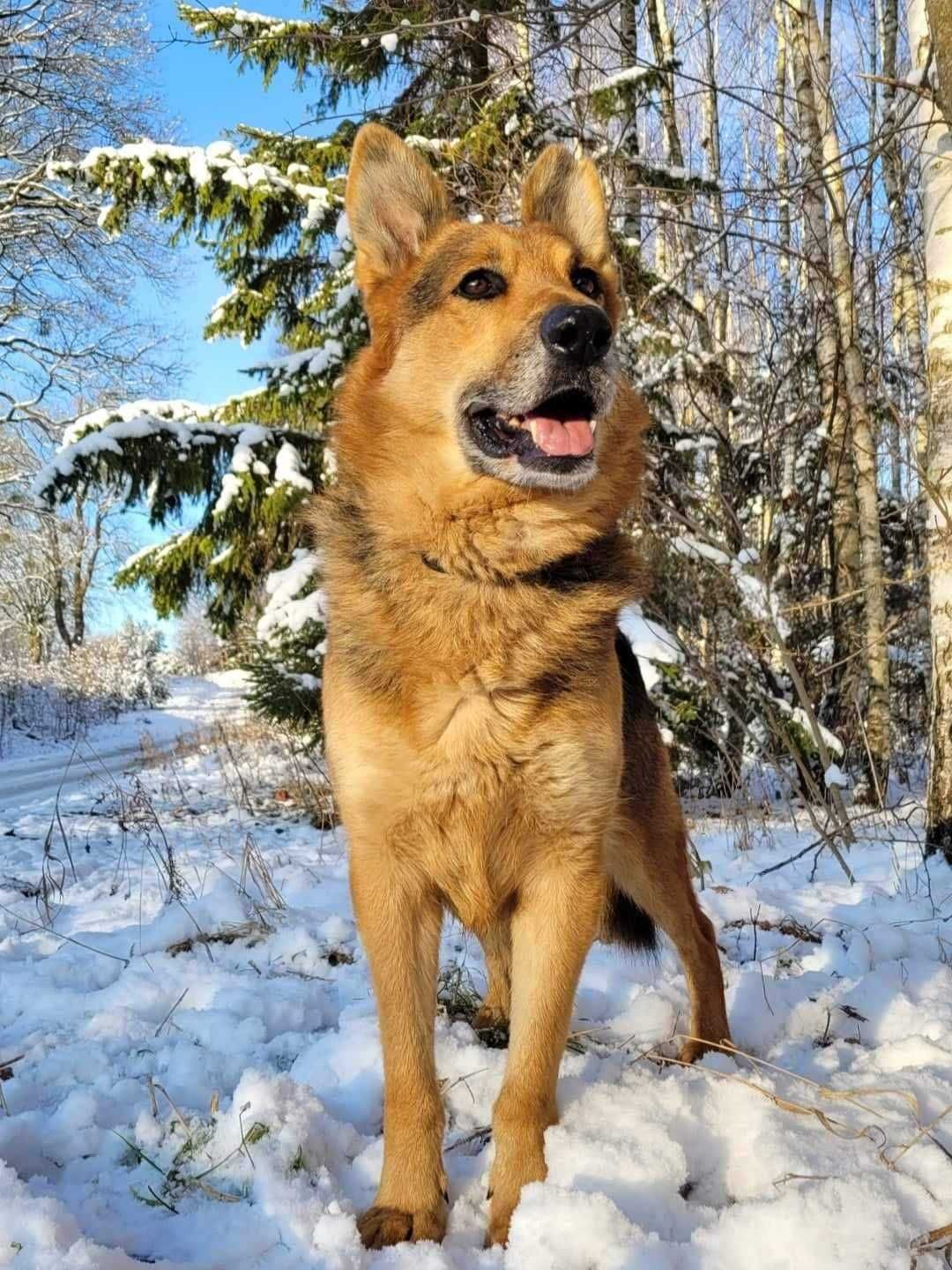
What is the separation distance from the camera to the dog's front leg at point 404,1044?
1.92 m

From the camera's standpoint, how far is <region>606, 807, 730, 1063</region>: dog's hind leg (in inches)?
111

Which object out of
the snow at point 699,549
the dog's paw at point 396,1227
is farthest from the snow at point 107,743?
the dog's paw at point 396,1227

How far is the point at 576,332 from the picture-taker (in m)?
2.43

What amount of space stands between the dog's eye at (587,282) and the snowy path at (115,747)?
5.02 meters

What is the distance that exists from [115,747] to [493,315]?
15.2m

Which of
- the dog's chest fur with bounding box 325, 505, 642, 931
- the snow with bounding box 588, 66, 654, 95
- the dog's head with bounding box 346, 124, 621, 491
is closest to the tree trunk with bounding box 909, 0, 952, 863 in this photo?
the dog's head with bounding box 346, 124, 621, 491

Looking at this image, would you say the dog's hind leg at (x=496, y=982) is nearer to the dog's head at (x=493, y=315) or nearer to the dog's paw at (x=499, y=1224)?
the dog's paw at (x=499, y=1224)

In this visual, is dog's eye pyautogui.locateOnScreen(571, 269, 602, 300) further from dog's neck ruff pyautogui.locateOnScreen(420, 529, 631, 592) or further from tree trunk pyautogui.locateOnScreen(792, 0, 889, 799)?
tree trunk pyautogui.locateOnScreen(792, 0, 889, 799)

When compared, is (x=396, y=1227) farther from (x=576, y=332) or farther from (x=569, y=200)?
(x=569, y=200)

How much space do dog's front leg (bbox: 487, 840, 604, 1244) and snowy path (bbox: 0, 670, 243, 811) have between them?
5067 millimetres

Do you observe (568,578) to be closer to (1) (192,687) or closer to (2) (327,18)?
(2) (327,18)

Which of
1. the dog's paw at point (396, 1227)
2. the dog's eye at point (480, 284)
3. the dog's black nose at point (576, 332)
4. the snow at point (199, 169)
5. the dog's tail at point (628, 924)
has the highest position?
the snow at point (199, 169)

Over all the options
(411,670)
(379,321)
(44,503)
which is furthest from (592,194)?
(44,503)

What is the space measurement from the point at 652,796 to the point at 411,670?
1114 mm
